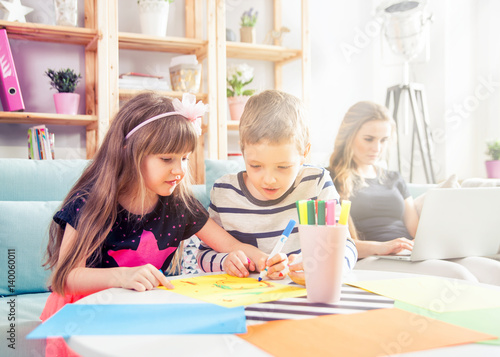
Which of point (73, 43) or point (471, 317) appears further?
point (73, 43)

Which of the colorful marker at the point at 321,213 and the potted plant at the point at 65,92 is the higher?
the potted plant at the point at 65,92

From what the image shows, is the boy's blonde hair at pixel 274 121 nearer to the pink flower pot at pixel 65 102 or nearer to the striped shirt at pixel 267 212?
the striped shirt at pixel 267 212

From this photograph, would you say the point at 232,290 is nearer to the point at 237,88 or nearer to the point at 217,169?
the point at 217,169

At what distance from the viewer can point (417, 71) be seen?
13.4ft

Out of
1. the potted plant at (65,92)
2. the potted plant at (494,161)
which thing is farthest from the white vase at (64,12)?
the potted plant at (494,161)

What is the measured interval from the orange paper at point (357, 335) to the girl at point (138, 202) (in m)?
0.43

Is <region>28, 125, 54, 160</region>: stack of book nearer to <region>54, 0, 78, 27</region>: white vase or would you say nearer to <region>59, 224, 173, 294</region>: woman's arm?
<region>54, 0, 78, 27</region>: white vase

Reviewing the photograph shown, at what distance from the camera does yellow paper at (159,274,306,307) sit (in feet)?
Answer: 2.43

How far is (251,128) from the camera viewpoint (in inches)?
46.6

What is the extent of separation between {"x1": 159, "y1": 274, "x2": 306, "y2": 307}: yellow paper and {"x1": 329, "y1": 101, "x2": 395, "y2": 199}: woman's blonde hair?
114 centimetres

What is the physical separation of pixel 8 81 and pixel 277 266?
2170mm

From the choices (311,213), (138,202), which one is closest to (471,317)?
(311,213)

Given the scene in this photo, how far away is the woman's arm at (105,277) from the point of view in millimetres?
835

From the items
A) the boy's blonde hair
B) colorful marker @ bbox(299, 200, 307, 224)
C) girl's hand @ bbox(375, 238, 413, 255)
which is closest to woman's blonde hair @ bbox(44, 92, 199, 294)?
the boy's blonde hair
